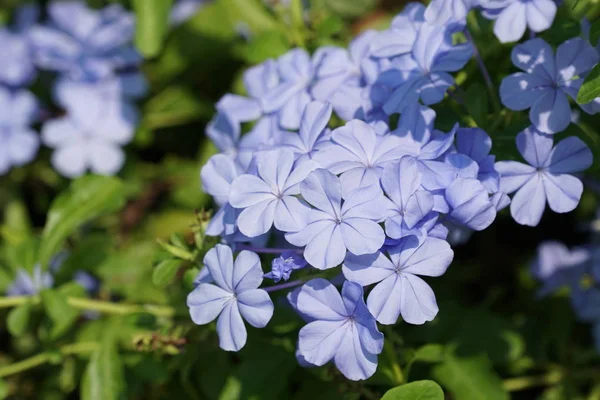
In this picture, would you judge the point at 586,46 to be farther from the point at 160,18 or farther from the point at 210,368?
the point at 160,18

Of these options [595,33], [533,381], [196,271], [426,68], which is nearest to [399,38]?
[426,68]

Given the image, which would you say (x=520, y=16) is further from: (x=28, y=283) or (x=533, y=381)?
(x=28, y=283)

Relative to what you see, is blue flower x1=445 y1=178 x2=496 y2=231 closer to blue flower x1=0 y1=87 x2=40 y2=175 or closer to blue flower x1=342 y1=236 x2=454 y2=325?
blue flower x1=342 y1=236 x2=454 y2=325

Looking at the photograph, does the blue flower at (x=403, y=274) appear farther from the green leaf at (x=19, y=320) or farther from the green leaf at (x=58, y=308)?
the green leaf at (x=19, y=320)

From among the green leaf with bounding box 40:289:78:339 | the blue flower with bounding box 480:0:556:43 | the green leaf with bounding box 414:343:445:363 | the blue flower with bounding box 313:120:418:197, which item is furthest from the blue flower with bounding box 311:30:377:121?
the green leaf with bounding box 40:289:78:339

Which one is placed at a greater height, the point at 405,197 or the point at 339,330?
the point at 405,197

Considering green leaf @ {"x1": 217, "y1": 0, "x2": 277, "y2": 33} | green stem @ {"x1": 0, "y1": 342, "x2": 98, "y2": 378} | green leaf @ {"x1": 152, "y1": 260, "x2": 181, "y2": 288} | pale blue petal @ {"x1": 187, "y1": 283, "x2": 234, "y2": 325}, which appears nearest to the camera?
pale blue petal @ {"x1": 187, "y1": 283, "x2": 234, "y2": 325}
